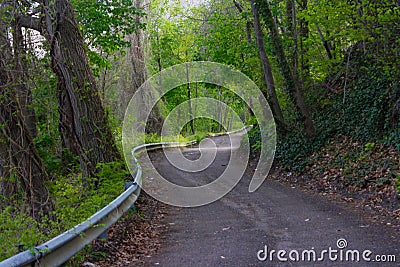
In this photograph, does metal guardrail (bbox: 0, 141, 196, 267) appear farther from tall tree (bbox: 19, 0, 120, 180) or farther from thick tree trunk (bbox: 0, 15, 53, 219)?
tall tree (bbox: 19, 0, 120, 180)

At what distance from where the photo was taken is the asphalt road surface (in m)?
6.08

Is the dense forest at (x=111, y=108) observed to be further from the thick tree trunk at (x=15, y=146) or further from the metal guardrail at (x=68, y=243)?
the metal guardrail at (x=68, y=243)

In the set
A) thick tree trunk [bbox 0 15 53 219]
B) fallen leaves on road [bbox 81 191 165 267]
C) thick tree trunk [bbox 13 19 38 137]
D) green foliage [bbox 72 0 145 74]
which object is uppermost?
green foliage [bbox 72 0 145 74]

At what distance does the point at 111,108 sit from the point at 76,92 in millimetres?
2183

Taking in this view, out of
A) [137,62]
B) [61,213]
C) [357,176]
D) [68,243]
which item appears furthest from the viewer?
[137,62]

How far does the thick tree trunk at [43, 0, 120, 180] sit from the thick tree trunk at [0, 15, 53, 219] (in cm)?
284

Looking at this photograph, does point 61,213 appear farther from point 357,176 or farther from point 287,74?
point 287,74

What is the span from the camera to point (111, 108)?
1310 cm

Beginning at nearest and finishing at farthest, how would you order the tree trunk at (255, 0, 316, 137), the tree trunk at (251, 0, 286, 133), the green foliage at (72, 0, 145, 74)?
the tree trunk at (255, 0, 316, 137), the green foliage at (72, 0, 145, 74), the tree trunk at (251, 0, 286, 133)

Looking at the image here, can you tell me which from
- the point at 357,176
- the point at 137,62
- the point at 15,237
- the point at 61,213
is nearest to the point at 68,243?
the point at 15,237

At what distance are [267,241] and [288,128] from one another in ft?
41.1

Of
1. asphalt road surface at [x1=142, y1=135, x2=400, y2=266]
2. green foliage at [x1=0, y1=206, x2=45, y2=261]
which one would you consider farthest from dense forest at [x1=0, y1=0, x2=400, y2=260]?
asphalt road surface at [x1=142, y1=135, x2=400, y2=266]

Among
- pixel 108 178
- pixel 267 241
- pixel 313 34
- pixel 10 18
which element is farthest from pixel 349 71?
pixel 10 18

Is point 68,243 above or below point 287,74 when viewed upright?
below
